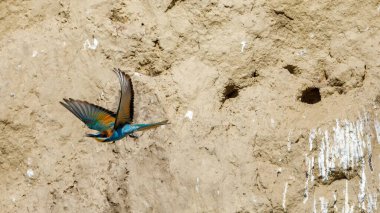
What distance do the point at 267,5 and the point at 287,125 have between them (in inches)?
21.3

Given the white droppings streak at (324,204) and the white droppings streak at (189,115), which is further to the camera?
the white droppings streak at (189,115)

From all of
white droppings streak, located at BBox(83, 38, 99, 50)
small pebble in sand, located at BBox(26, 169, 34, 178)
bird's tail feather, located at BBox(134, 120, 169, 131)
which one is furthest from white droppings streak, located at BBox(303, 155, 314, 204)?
small pebble in sand, located at BBox(26, 169, 34, 178)

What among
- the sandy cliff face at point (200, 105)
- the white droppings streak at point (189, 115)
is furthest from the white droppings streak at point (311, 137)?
the white droppings streak at point (189, 115)

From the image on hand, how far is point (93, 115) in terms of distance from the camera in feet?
9.50

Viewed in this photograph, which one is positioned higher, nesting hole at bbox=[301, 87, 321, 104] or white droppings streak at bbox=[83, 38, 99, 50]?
white droppings streak at bbox=[83, 38, 99, 50]

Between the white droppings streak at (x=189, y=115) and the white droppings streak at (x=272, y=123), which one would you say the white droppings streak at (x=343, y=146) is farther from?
the white droppings streak at (x=189, y=115)

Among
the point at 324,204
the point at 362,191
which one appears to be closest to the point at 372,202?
the point at 362,191

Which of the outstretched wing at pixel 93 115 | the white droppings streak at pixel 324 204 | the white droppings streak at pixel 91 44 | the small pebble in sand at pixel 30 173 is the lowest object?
the white droppings streak at pixel 324 204

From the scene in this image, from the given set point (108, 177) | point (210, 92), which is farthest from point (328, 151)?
point (108, 177)

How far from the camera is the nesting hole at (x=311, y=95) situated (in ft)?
10.3

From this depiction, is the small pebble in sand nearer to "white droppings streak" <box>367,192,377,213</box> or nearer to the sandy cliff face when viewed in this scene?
the sandy cliff face

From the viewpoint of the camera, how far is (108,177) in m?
3.12

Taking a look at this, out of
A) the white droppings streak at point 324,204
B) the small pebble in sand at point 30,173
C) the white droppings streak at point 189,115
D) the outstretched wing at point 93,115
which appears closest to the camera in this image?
the outstretched wing at point 93,115

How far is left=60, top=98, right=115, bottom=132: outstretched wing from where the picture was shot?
2.85m
